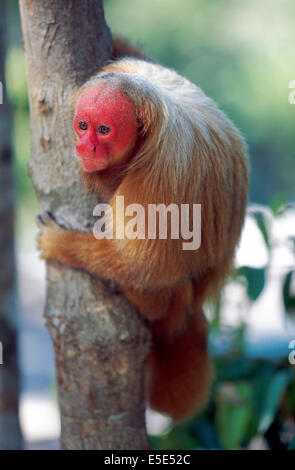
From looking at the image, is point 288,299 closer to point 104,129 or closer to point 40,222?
point 40,222

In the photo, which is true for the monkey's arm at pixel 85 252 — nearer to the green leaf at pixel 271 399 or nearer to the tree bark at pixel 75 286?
the tree bark at pixel 75 286

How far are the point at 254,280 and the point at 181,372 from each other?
552 mm

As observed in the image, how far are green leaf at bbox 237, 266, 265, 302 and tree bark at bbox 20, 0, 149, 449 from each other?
631 mm

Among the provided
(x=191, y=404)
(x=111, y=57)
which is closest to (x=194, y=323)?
(x=191, y=404)

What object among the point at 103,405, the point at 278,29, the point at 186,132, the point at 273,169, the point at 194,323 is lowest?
the point at 103,405

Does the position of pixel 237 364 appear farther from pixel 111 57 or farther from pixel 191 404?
pixel 111 57

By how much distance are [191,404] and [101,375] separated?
28.4 inches

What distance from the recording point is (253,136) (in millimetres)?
6926

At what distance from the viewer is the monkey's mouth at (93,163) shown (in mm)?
1857

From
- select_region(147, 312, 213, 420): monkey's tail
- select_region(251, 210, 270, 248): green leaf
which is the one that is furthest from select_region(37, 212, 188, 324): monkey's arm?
select_region(251, 210, 270, 248): green leaf

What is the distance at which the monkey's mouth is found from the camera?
1.86 metres

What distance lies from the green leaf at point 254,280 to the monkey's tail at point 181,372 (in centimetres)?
25

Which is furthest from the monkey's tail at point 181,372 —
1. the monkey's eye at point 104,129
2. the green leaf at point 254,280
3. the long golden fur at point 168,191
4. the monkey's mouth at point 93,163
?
the monkey's eye at point 104,129

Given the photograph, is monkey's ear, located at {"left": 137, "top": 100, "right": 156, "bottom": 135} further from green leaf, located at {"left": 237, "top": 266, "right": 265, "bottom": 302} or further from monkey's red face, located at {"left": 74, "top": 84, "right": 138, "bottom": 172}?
green leaf, located at {"left": 237, "top": 266, "right": 265, "bottom": 302}
